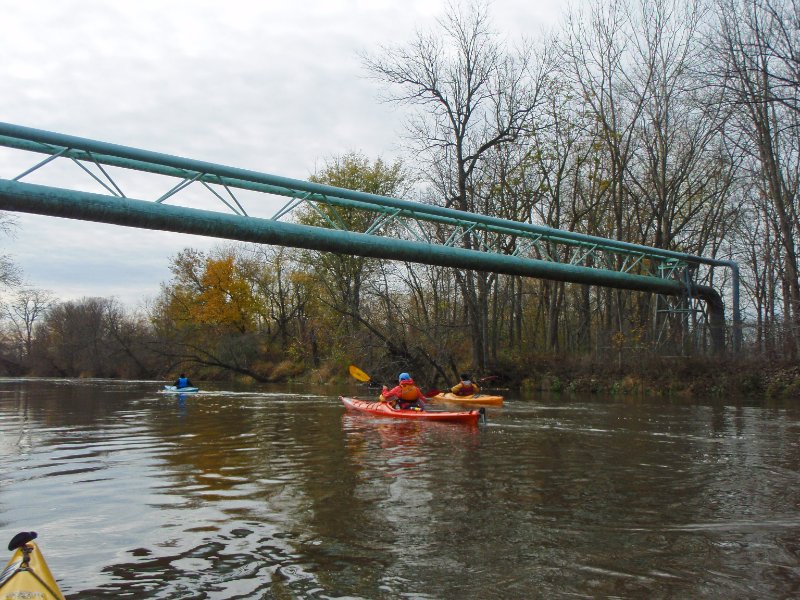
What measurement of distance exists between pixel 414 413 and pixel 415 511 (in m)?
9.58

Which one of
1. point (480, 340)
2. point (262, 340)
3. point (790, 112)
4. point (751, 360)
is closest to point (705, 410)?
point (751, 360)

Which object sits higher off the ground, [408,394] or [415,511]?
[408,394]

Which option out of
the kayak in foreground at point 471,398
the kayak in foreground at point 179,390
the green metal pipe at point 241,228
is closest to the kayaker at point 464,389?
the kayak in foreground at point 471,398

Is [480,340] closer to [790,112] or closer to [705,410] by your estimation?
[705,410]

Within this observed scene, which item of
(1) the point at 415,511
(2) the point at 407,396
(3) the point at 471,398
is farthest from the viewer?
(3) the point at 471,398

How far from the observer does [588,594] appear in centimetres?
492

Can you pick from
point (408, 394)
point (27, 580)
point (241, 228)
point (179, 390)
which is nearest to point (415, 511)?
point (27, 580)

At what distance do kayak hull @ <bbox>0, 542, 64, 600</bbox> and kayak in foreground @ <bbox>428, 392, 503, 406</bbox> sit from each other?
17931 millimetres

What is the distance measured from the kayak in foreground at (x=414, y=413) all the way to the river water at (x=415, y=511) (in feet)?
2.75

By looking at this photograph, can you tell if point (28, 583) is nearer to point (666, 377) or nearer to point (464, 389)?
point (464, 389)

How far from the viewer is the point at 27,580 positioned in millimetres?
3621

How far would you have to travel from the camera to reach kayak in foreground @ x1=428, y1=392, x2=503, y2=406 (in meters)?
21.2

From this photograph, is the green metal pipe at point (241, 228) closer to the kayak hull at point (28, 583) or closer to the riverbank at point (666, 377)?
the riverbank at point (666, 377)

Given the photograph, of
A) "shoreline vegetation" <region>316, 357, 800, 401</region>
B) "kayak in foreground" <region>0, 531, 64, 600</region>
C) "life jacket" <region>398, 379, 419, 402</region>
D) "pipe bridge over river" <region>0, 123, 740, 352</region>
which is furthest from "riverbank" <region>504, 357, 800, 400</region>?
"kayak in foreground" <region>0, 531, 64, 600</region>
